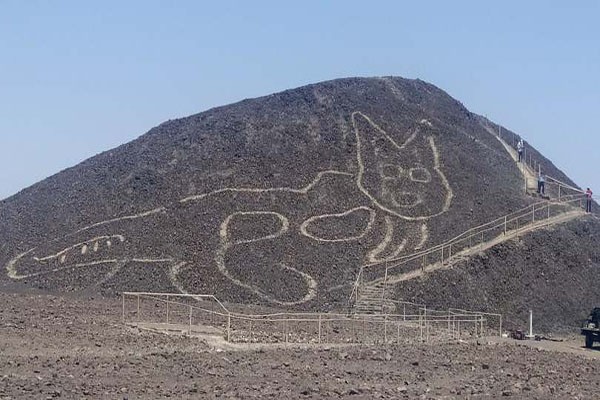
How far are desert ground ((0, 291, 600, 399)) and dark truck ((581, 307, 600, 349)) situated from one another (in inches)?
170

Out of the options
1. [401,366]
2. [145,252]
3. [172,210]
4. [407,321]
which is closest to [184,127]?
[172,210]

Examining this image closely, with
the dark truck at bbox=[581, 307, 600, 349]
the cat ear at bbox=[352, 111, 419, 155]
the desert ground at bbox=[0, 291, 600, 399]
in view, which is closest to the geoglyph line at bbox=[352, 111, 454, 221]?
the cat ear at bbox=[352, 111, 419, 155]

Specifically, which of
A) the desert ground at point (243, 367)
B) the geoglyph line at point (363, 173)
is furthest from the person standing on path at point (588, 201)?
the desert ground at point (243, 367)

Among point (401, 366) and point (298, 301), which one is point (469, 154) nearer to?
point (298, 301)

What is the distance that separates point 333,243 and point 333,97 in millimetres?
15928

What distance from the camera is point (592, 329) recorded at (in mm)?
42594

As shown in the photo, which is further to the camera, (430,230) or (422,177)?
(422,177)

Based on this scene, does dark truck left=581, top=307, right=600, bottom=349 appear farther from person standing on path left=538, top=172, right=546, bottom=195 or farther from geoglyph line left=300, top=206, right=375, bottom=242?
person standing on path left=538, top=172, right=546, bottom=195

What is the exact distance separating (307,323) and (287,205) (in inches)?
528

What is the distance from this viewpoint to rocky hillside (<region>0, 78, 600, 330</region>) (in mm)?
48688

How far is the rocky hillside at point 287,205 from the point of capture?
48.7 metres

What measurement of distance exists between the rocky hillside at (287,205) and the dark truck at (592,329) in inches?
204

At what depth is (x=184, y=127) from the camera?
64062 millimetres

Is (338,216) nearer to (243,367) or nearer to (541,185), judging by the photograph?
(541,185)
